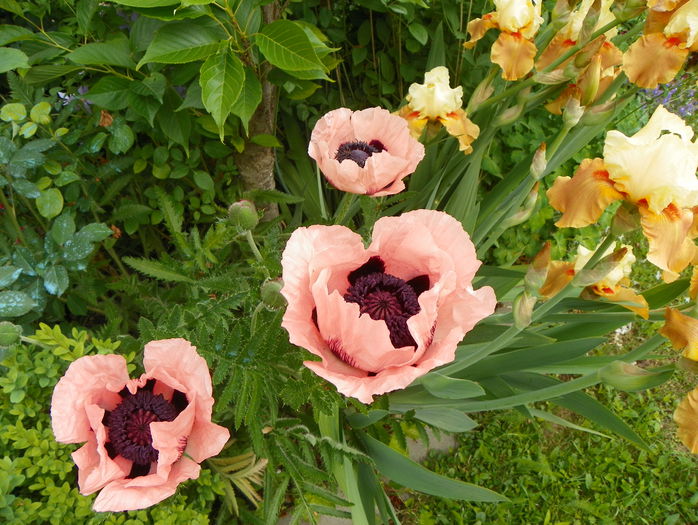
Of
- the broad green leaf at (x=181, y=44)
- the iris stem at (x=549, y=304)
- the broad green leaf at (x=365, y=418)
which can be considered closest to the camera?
the iris stem at (x=549, y=304)

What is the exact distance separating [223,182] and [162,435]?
1041mm

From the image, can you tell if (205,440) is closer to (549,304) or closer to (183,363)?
(183,363)

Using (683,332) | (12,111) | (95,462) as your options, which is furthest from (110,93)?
(683,332)

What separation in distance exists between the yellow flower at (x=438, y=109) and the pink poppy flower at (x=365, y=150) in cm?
16

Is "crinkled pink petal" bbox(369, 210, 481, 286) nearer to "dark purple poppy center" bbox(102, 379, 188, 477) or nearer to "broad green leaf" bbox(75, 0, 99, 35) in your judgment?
"dark purple poppy center" bbox(102, 379, 188, 477)

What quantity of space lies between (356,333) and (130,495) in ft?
1.48

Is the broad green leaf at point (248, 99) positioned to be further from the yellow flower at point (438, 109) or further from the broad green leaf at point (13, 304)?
the broad green leaf at point (13, 304)

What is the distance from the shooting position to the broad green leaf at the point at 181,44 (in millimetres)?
1084

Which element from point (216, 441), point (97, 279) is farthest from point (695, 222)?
point (97, 279)

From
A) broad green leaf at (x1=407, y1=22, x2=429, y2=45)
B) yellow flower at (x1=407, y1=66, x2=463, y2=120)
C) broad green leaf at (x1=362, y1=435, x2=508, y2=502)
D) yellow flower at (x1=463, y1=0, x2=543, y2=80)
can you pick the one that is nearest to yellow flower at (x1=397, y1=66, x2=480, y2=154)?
yellow flower at (x1=407, y1=66, x2=463, y2=120)

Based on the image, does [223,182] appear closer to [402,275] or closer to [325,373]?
[402,275]

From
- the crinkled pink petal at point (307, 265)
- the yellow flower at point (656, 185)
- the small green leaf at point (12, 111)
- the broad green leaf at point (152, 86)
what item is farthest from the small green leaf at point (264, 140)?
the yellow flower at point (656, 185)

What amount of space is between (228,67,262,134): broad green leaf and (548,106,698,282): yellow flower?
68 centimetres

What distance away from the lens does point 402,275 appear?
0.99 meters
